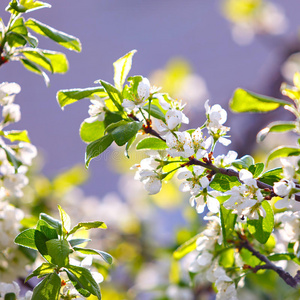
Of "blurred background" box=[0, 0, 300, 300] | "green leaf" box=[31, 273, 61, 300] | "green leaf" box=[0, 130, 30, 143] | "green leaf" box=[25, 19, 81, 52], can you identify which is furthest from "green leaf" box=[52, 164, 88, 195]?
"green leaf" box=[31, 273, 61, 300]

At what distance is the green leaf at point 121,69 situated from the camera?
25.4 inches

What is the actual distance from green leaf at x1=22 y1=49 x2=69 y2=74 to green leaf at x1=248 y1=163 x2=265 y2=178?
369 mm

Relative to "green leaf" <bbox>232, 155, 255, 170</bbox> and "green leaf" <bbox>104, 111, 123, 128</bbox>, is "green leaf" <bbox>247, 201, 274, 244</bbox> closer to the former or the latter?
"green leaf" <bbox>232, 155, 255, 170</bbox>

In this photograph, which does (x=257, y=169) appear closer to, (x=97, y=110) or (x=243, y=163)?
(x=243, y=163)

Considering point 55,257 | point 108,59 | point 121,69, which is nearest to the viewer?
point 55,257

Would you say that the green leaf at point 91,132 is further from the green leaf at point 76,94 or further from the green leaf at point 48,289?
the green leaf at point 48,289

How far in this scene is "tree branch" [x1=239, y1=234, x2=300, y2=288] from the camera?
63cm

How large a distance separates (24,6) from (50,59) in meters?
0.11

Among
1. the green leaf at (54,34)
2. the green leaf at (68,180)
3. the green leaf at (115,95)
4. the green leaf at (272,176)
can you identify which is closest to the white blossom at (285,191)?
the green leaf at (272,176)

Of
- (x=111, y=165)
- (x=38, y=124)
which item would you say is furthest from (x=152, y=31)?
(x=111, y=165)

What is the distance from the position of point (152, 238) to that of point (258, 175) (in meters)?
1.22

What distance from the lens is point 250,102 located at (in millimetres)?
608

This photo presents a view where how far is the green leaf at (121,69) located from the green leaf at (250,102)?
0.54 ft

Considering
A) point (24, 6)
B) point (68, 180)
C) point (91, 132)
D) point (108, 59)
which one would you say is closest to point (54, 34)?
point (24, 6)
